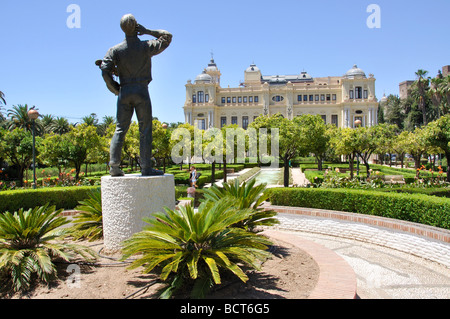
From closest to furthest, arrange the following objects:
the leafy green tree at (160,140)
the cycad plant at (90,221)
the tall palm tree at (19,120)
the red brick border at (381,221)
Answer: the cycad plant at (90,221) < the red brick border at (381,221) < the leafy green tree at (160,140) < the tall palm tree at (19,120)

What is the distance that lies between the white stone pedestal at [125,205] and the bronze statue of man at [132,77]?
481mm

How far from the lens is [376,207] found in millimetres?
7965

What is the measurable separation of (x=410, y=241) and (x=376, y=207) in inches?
75.5

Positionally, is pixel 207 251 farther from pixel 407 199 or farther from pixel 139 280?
pixel 407 199

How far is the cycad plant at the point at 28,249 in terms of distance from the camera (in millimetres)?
3443

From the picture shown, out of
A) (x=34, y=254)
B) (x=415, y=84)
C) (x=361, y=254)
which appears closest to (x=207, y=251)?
(x=34, y=254)

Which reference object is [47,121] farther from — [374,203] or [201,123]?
[374,203]

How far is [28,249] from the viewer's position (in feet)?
12.4

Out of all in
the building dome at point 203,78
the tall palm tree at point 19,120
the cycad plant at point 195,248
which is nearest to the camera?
the cycad plant at point 195,248

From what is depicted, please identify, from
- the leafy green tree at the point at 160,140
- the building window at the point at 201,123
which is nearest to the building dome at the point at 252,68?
the building window at the point at 201,123

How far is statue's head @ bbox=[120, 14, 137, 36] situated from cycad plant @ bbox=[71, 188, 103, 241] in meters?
2.60

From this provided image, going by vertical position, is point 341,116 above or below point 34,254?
above

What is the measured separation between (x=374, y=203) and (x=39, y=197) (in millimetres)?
9134

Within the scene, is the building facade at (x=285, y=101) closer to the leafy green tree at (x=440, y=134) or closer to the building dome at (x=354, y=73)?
the building dome at (x=354, y=73)
